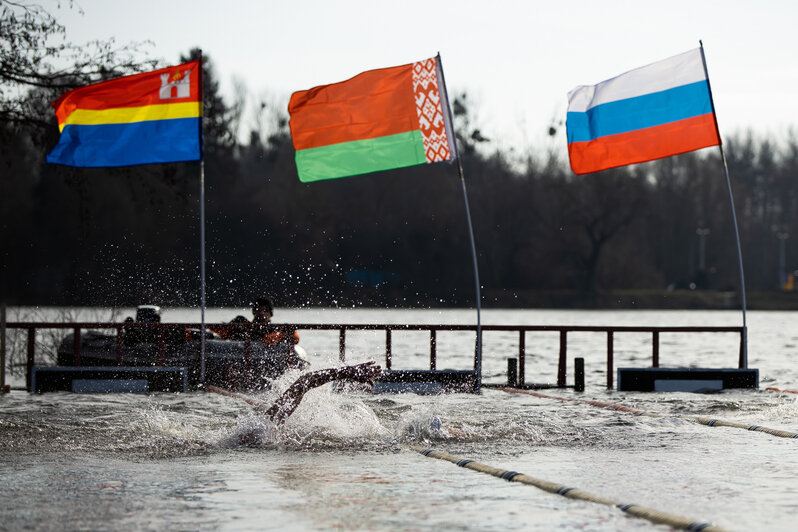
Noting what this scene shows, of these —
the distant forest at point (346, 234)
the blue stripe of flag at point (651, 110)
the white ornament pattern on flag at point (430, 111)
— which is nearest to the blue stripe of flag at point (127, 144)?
the white ornament pattern on flag at point (430, 111)

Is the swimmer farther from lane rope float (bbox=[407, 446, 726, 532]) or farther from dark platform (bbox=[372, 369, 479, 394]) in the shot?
dark platform (bbox=[372, 369, 479, 394])

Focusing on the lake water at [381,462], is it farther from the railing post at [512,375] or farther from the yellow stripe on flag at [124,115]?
the yellow stripe on flag at [124,115]

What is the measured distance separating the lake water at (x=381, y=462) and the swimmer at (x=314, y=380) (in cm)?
23

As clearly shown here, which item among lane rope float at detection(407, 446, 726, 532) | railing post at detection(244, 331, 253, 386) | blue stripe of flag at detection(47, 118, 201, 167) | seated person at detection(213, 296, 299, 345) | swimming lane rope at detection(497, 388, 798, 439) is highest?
blue stripe of flag at detection(47, 118, 201, 167)

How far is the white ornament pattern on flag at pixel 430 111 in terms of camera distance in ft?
68.6

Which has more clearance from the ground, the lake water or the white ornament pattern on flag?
the white ornament pattern on flag

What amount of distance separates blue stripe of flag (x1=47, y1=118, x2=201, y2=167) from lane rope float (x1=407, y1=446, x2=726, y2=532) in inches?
394

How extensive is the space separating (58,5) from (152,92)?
122 inches

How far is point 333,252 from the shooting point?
92.8m

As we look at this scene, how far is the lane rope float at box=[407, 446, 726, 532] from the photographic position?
8.14 meters

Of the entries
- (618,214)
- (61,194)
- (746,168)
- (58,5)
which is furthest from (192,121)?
(746,168)

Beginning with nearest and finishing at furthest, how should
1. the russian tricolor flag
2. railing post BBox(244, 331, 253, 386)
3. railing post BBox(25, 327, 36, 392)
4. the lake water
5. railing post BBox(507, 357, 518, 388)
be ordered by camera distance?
1. the lake water
2. the russian tricolor flag
3. railing post BBox(25, 327, 36, 392)
4. railing post BBox(244, 331, 253, 386)
5. railing post BBox(507, 357, 518, 388)

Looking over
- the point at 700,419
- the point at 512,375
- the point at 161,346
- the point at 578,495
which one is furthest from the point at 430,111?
the point at 578,495

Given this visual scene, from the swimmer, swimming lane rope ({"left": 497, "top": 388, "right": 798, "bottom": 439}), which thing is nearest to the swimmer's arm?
the swimmer
